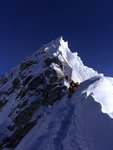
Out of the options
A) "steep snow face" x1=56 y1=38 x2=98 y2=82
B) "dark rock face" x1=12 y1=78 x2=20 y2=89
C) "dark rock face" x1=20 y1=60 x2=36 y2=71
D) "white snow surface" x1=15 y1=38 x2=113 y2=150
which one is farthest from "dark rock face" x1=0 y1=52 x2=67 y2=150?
"white snow surface" x1=15 y1=38 x2=113 y2=150

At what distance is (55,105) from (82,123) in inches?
374

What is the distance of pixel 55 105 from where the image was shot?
39.5 meters

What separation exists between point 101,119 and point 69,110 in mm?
5792

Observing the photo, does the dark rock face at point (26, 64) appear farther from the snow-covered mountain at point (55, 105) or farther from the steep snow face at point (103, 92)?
Result: the steep snow face at point (103, 92)

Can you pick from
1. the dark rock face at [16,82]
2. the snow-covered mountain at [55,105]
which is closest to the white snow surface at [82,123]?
the snow-covered mountain at [55,105]

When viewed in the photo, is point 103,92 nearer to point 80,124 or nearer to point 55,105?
point 80,124

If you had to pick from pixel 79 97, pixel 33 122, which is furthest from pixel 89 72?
pixel 79 97

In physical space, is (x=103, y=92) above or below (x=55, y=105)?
above

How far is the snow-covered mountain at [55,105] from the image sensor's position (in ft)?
95.1

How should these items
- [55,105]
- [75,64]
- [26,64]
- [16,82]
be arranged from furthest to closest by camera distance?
[26,64] → [16,82] → [75,64] → [55,105]

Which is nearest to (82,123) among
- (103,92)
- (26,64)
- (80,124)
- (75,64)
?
(80,124)

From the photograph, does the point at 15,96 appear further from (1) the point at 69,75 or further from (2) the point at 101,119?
(2) the point at 101,119

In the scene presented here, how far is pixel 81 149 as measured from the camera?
1061 inches

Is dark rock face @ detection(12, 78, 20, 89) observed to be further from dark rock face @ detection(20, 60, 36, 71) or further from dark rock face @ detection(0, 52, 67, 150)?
dark rock face @ detection(0, 52, 67, 150)
